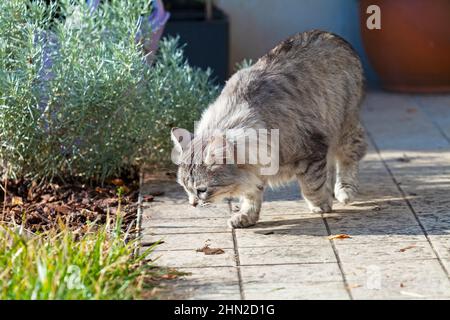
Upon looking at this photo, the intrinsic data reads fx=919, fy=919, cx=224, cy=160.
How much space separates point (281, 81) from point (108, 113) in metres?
1.37

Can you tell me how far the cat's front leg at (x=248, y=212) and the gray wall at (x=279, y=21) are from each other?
4.63 m

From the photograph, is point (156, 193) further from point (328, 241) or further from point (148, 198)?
point (328, 241)

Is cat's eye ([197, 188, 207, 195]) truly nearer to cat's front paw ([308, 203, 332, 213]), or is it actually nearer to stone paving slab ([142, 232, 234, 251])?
stone paving slab ([142, 232, 234, 251])

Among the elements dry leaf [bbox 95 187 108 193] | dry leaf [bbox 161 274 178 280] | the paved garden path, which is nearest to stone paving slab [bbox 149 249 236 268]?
the paved garden path

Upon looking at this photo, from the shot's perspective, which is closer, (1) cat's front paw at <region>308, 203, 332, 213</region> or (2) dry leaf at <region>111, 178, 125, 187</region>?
(1) cat's front paw at <region>308, 203, 332, 213</region>

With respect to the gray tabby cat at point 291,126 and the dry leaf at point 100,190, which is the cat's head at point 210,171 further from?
the dry leaf at point 100,190

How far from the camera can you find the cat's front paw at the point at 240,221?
578 cm

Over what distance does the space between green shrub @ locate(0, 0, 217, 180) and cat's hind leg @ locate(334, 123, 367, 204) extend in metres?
1.24

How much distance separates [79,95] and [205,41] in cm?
308

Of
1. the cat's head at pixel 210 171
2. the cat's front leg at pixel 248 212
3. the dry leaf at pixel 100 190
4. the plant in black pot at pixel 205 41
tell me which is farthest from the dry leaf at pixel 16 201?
the plant in black pot at pixel 205 41

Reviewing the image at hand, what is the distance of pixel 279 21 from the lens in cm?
1035

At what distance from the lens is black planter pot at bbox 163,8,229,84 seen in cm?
918

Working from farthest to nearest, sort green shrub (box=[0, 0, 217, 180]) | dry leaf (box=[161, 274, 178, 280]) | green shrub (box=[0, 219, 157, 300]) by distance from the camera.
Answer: green shrub (box=[0, 0, 217, 180]), dry leaf (box=[161, 274, 178, 280]), green shrub (box=[0, 219, 157, 300])

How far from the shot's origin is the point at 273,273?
4953 millimetres
